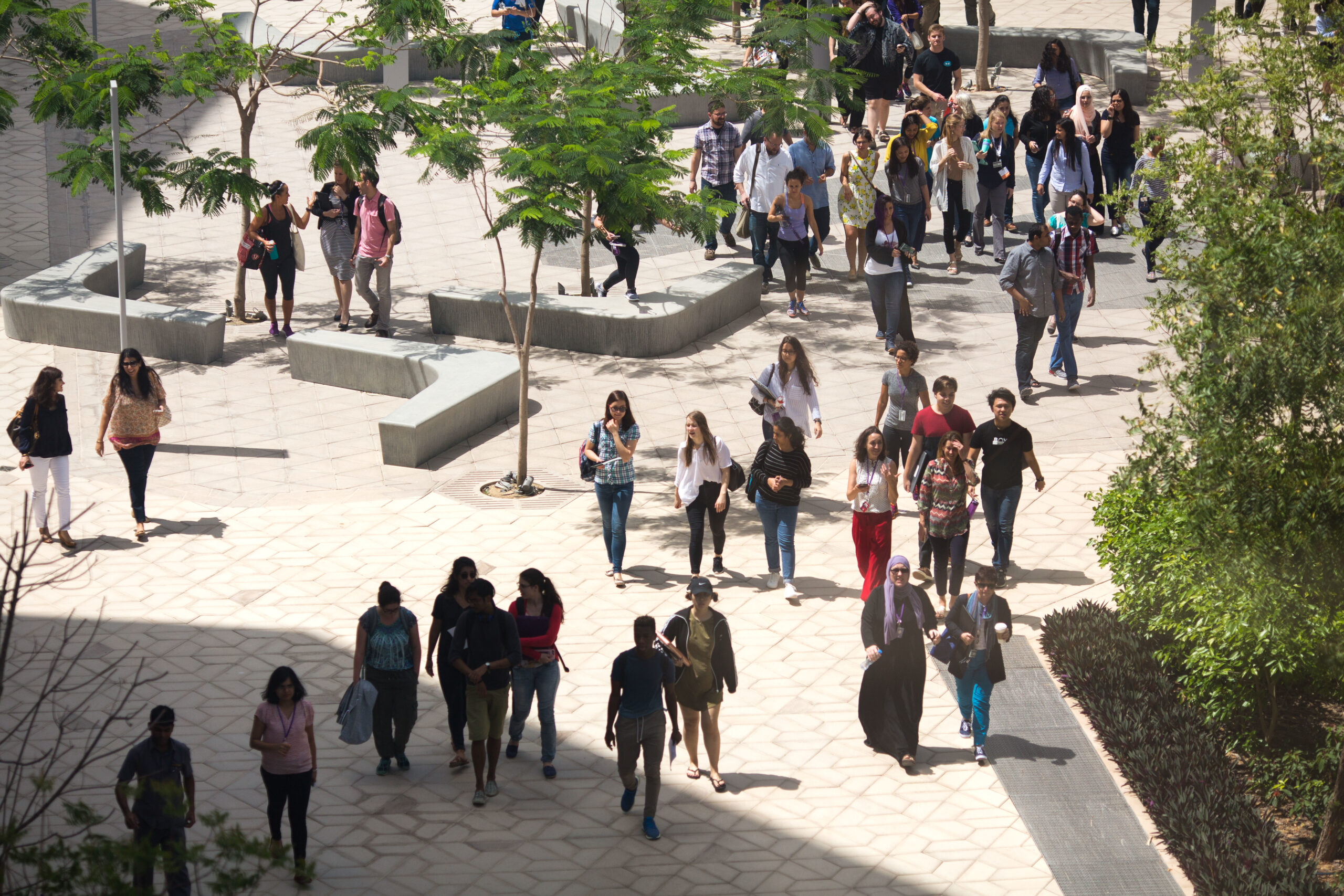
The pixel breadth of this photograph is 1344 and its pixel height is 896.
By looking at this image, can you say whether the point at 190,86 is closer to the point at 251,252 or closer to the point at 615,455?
the point at 251,252

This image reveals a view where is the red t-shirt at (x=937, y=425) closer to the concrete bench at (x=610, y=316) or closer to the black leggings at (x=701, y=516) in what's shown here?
the black leggings at (x=701, y=516)

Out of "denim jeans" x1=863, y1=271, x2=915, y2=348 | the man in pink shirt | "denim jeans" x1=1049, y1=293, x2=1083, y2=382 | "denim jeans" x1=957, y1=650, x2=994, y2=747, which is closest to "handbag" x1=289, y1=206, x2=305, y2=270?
the man in pink shirt

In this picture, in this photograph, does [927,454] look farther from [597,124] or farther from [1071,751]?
[597,124]

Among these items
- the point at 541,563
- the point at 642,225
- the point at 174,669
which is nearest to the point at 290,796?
the point at 174,669

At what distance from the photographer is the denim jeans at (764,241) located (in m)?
19.2

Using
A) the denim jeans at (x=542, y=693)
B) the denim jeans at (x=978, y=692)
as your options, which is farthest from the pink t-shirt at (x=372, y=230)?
the denim jeans at (x=978, y=692)

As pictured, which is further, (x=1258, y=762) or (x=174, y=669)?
(x=174, y=669)

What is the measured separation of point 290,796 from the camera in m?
9.48

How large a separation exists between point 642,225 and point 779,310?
379 cm

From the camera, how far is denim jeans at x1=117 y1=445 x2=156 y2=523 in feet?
45.6

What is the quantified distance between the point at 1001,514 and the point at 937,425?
0.87 meters

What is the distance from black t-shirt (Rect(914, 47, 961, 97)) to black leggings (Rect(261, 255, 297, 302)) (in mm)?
9584

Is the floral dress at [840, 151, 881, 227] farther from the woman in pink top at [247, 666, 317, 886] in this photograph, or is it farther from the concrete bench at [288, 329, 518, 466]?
the woman in pink top at [247, 666, 317, 886]

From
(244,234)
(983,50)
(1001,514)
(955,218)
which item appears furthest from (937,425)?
(983,50)
